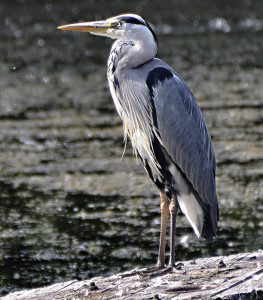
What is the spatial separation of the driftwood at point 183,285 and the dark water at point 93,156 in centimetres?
150

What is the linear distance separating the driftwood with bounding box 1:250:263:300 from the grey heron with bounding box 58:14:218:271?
329 millimetres

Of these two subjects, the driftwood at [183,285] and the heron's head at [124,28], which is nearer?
the driftwood at [183,285]

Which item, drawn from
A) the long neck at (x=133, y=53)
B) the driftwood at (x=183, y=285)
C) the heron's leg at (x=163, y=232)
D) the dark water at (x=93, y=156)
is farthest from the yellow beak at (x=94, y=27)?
the dark water at (x=93, y=156)

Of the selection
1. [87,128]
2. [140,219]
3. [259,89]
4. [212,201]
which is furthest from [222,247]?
[259,89]

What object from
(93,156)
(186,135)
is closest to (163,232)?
(186,135)

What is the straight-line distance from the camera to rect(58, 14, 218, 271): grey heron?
5.63 metres

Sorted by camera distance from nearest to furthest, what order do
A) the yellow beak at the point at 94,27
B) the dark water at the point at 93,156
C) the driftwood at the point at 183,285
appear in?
→ the driftwood at the point at 183,285 < the yellow beak at the point at 94,27 < the dark water at the point at 93,156

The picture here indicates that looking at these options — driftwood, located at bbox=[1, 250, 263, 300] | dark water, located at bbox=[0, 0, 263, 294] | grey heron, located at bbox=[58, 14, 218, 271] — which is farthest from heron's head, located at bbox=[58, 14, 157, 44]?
dark water, located at bbox=[0, 0, 263, 294]

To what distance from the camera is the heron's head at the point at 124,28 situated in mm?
5645

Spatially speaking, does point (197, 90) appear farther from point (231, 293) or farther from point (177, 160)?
point (231, 293)

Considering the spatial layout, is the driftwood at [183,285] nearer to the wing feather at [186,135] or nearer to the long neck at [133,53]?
the wing feather at [186,135]

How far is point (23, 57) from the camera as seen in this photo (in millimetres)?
16422

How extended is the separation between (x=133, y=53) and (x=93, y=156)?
4.48m

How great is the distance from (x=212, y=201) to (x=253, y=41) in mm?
11686
